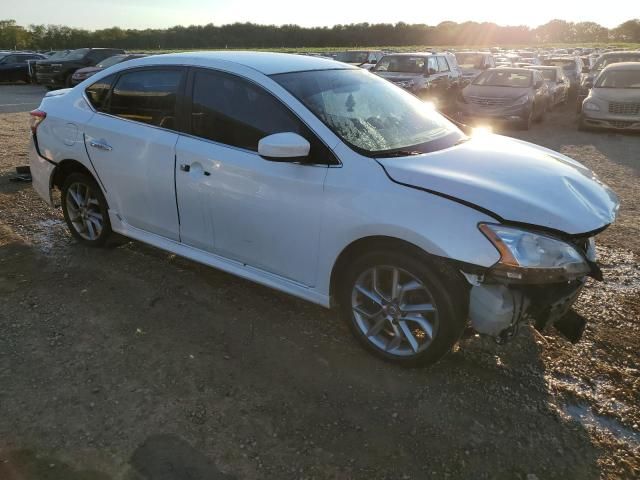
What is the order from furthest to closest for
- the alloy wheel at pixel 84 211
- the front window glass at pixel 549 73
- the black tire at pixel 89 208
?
the front window glass at pixel 549 73 → the alloy wheel at pixel 84 211 → the black tire at pixel 89 208

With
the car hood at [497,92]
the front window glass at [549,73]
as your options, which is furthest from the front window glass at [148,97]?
the front window glass at [549,73]

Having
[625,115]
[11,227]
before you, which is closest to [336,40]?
[625,115]

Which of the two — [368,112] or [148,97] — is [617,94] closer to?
[368,112]

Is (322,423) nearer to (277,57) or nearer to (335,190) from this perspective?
(335,190)

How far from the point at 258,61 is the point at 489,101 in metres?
9.82

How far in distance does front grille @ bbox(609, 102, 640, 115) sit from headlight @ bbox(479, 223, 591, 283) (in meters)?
10.8

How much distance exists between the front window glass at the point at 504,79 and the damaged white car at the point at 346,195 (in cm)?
997

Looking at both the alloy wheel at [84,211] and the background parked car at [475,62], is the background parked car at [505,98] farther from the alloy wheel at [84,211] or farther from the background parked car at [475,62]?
the alloy wheel at [84,211]

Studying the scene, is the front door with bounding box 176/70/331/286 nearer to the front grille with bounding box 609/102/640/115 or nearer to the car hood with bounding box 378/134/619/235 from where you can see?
the car hood with bounding box 378/134/619/235

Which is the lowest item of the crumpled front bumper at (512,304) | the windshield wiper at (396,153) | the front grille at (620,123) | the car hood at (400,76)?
the front grille at (620,123)

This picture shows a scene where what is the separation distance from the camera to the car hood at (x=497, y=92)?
1202cm

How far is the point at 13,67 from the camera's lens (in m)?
22.6

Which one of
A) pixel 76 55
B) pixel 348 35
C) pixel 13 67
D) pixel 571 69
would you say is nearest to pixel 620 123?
pixel 571 69

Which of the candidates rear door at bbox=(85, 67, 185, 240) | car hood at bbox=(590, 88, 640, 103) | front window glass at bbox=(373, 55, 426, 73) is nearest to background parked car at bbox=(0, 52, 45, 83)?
front window glass at bbox=(373, 55, 426, 73)
